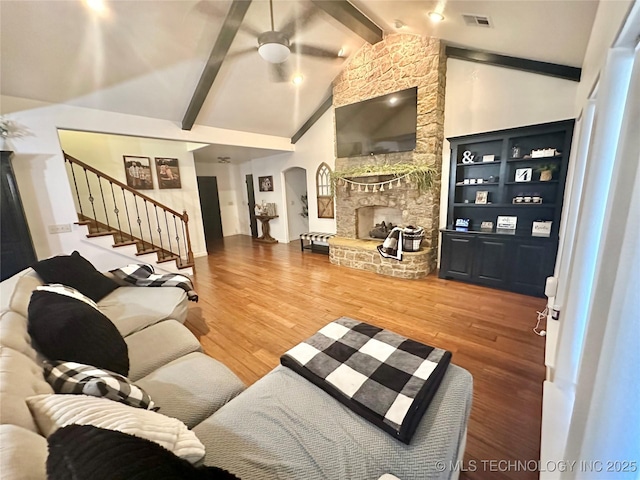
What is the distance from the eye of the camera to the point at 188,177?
5.69 metres

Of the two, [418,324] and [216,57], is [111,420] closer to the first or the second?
[418,324]

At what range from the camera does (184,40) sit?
10.2 feet

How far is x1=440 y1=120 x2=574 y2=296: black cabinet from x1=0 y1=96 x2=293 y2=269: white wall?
508 centimetres

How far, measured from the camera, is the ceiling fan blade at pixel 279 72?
398cm

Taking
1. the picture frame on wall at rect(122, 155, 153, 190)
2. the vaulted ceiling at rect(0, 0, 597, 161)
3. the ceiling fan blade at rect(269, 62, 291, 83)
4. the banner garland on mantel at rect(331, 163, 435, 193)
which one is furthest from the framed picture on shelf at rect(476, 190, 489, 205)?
the picture frame on wall at rect(122, 155, 153, 190)

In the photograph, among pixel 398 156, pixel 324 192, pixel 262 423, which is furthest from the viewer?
pixel 324 192

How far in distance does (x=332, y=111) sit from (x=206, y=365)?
5.23m

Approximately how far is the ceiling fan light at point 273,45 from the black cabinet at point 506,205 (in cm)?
254

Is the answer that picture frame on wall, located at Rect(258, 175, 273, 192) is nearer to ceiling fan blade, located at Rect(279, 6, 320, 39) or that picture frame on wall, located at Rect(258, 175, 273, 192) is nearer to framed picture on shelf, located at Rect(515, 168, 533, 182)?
ceiling fan blade, located at Rect(279, 6, 320, 39)

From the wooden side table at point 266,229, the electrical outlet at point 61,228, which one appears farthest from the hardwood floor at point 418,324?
the wooden side table at point 266,229

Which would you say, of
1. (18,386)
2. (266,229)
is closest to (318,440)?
(18,386)

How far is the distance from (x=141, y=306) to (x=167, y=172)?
4.18 meters

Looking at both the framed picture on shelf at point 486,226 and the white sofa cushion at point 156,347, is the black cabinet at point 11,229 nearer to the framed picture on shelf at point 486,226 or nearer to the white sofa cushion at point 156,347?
the white sofa cushion at point 156,347

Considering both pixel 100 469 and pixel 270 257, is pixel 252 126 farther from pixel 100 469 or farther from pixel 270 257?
pixel 100 469
